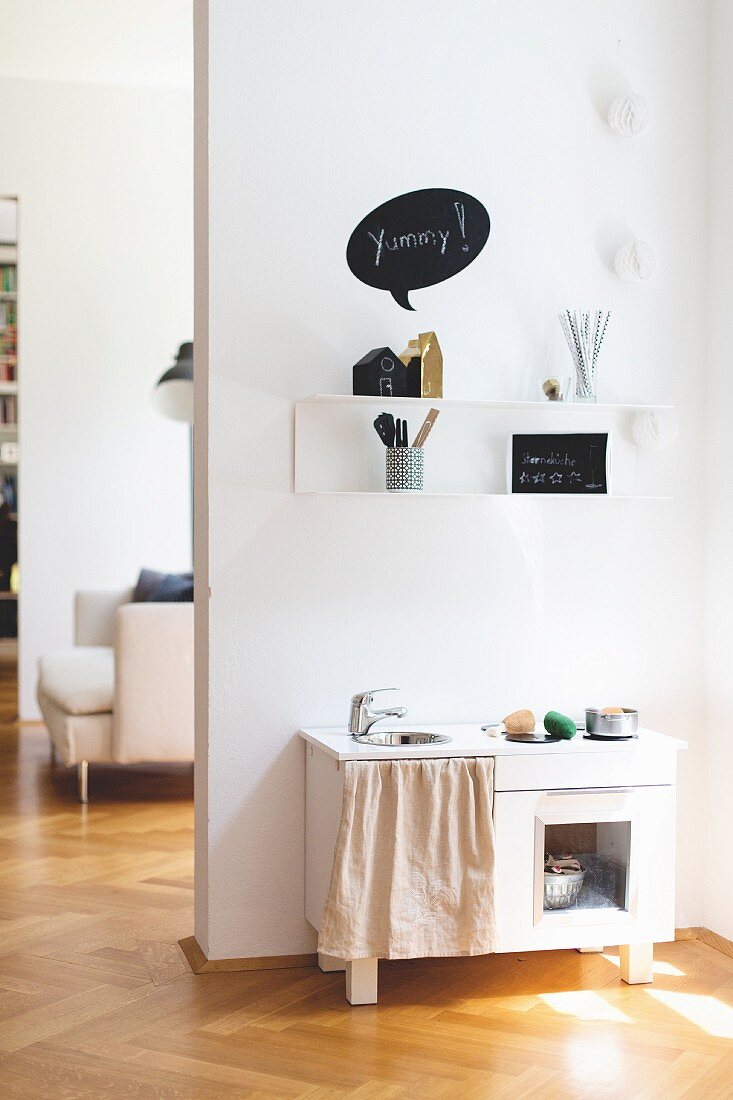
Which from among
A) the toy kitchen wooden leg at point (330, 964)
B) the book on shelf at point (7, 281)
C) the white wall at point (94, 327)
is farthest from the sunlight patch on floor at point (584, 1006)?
the book on shelf at point (7, 281)

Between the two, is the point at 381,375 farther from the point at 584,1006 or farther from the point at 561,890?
Result: the point at 584,1006

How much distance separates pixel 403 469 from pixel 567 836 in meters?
1.08

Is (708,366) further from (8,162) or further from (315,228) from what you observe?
(8,162)

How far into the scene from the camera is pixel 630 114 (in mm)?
3643

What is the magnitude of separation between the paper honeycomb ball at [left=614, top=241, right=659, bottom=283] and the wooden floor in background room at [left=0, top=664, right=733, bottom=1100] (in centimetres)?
200

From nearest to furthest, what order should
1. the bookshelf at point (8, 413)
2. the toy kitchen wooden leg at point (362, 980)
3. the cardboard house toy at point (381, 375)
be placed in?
the toy kitchen wooden leg at point (362, 980) → the cardboard house toy at point (381, 375) → the bookshelf at point (8, 413)

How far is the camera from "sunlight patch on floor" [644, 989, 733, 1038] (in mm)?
2932

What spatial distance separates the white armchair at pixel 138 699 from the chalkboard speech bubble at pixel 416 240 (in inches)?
85.3

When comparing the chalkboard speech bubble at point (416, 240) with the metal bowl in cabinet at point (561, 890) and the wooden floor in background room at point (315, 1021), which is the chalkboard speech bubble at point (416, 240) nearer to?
the metal bowl in cabinet at point (561, 890)

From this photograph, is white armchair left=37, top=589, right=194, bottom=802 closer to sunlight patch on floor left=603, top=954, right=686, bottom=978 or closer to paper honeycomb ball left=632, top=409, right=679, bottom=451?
paper honeycomb ball left=632, top=409, right=679, bottom=451

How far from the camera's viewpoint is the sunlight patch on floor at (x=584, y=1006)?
9.87ft

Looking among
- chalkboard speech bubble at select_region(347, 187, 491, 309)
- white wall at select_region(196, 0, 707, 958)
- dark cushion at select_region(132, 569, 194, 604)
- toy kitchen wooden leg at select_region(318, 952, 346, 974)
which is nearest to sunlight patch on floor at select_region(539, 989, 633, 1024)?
toy kitchen wooden leg at select_region(318, 952, 346, 974)

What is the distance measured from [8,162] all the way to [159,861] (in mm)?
4697

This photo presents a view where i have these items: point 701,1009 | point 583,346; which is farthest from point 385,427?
point 701,1009
